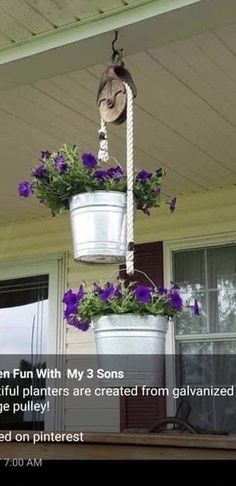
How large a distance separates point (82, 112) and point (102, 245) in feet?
3.58

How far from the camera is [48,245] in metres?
4.14

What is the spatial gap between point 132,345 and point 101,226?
315mm

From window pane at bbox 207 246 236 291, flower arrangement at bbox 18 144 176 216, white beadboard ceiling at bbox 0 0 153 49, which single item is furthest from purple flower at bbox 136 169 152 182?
window pane at bbox 207 246 236 291

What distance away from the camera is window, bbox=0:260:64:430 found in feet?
13.4

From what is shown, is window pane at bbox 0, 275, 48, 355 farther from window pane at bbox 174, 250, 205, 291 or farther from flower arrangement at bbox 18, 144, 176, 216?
flower arrangement at bbox 18, 144, 176, 216

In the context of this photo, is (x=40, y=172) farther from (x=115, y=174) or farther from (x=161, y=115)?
(x=161, y=115)

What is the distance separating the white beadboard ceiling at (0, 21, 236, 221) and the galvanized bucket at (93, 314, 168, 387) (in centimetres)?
90

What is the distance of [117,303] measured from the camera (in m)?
1.75

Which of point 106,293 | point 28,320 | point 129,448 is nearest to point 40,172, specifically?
point 106,293

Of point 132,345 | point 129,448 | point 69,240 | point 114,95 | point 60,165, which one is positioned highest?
point 69,240

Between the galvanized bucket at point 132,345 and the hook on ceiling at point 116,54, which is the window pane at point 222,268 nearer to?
the hook on ceiling at point 116,54

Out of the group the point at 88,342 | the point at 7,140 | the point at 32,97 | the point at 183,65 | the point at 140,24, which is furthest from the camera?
the point at 88,342

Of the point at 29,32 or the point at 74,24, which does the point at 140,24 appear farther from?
the point at 29,32

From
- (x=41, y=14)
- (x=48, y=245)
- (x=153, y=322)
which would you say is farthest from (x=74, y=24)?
(x=48, y=245)
